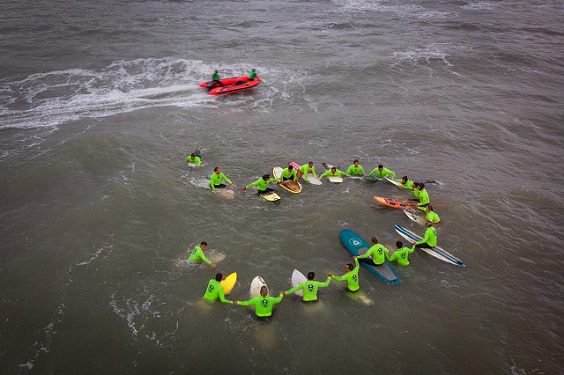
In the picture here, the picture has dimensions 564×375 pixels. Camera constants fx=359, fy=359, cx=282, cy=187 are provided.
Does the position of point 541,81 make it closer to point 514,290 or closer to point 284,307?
Answer: point 514,290

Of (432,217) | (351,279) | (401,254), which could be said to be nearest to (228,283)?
(351,279)

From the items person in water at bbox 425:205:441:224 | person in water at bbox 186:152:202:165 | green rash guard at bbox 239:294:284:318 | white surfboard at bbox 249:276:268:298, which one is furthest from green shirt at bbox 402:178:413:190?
person in water at bbox 186:152:202:165

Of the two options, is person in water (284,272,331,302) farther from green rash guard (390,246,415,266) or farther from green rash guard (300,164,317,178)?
green rash guard (300,164,317,178)

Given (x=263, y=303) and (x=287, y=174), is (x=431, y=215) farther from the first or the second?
(x=263, y=303)

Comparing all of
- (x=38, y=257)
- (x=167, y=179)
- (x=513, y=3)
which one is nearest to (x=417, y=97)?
(x=167, y=179)

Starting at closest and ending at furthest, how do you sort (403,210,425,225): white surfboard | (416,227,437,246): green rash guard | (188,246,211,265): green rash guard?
1. (188,246,211,265): green rash guard
2. (416,227,437,246): green rash guard
3. (403,210,425,225): white surfboard

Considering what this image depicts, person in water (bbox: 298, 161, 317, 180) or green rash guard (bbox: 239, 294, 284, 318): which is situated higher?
person in water (bbox: 298, 161, 317, 180)
